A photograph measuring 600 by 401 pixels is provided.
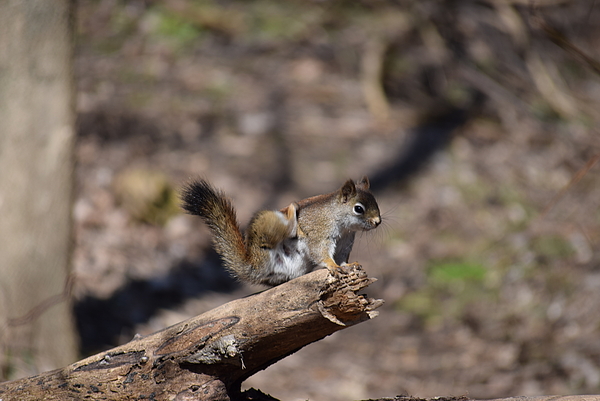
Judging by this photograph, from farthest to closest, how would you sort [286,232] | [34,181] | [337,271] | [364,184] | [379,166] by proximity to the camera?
[379,166]
[34,181]
[364,184]
[286,232]
[337,271]

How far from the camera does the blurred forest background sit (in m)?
4.71

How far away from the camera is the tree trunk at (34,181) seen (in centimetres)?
347

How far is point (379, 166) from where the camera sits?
283 inches

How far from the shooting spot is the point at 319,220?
2.69 meters

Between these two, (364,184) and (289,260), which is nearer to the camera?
(289,260)

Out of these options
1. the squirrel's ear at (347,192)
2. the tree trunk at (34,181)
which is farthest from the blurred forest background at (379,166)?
the squirrel's ear at (347,192)

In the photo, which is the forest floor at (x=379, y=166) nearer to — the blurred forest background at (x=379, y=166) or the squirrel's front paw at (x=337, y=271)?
the blurred forest background at (x=379, y=166)

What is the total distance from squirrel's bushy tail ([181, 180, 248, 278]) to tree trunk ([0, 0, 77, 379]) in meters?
1.60

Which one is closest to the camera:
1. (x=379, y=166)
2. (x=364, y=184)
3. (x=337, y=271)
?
(x=337, y=271)

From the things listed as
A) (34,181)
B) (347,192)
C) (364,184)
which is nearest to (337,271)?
(347,192)

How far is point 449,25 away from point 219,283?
19.0 ft

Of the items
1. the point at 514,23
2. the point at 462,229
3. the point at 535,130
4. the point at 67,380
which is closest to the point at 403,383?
the point at 462,229

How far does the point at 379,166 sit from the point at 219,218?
4889 millimetres

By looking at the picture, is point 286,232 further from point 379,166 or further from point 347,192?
point 379,166
